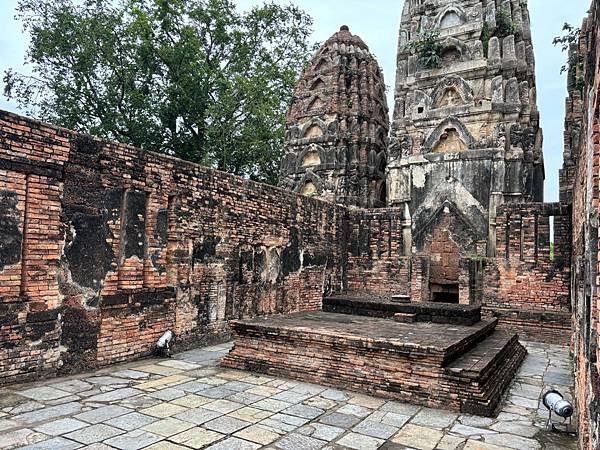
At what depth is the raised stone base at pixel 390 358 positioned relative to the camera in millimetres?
5340

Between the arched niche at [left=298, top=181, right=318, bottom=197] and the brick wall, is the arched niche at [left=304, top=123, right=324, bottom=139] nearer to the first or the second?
the arched niche at [left=298, top=181, right=318, bottom=197]

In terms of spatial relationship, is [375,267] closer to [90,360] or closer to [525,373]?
[525,373]

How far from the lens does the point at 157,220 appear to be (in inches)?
292

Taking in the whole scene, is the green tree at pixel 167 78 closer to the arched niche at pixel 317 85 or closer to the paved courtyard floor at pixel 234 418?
the arched niche at pixel 317 85

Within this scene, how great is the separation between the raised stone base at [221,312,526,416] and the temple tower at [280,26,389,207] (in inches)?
357

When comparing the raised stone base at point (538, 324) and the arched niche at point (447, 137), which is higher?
the arched niche at point (447, 137)

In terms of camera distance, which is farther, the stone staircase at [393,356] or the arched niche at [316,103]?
the arched niche at [316,103]

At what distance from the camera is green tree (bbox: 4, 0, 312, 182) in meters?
17.7

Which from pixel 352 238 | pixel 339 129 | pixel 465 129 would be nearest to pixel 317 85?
Answer: pixel 339 129

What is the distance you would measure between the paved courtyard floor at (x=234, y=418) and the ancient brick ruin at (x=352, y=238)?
36cm

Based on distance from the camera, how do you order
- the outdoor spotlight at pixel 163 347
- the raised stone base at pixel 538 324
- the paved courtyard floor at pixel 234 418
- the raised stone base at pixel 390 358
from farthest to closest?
1. the raised stone base at pixel 538 324
2. the outdoor spotlight at pixel 163 347
3. the raised stone base at pixel 390 358
4. the paved courtyard floor at pixel 234 418

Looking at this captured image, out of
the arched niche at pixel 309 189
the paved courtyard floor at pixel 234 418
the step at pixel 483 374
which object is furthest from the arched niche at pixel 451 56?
the paved courtyard floor at pixel 234 418

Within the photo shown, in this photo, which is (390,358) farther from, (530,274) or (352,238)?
(352,238)

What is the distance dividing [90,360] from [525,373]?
620 centimetres
